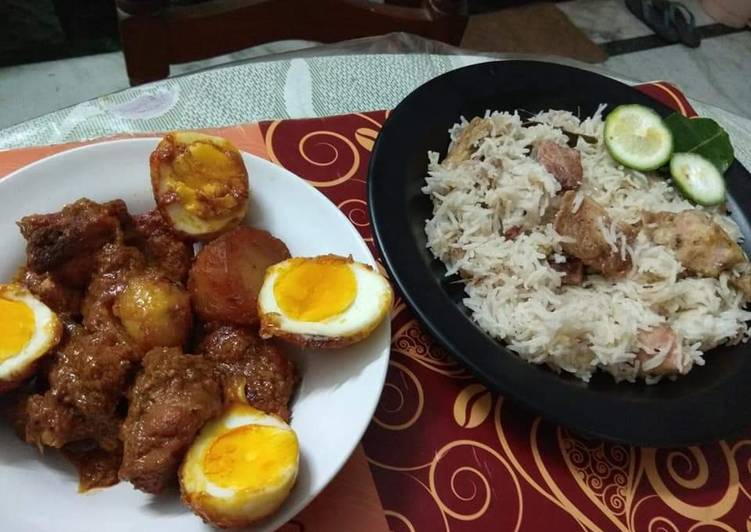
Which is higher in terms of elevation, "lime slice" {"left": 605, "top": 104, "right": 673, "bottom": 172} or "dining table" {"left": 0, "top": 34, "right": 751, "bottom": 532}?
"lime slice" {"left": 605, "top": 104, "right": 673, "bottom": 172}

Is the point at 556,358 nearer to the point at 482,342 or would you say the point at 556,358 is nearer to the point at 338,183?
the point at 482,342

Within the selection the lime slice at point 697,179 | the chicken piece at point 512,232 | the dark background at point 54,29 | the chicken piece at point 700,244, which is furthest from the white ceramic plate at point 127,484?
the dark background at point 54,29

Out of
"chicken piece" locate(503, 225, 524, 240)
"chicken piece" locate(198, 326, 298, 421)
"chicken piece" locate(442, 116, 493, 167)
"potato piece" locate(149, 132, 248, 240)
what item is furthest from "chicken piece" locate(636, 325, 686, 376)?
"potato piece" locate(149, 132, 248, 240)

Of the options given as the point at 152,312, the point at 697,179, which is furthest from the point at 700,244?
the point at 152,312

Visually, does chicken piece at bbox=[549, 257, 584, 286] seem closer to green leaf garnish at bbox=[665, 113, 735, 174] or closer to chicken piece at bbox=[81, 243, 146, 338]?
green leaf garnish at bbox=[665, 113, 735, 174]

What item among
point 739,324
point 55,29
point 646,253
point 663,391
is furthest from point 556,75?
point 55,29
